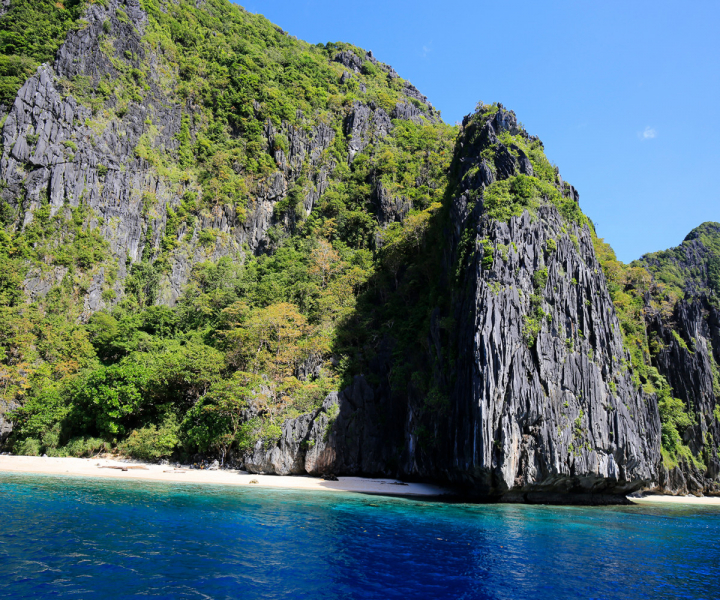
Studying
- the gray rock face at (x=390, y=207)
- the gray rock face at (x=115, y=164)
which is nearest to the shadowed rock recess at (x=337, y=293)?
the gray rock face at (x=115, y=164)

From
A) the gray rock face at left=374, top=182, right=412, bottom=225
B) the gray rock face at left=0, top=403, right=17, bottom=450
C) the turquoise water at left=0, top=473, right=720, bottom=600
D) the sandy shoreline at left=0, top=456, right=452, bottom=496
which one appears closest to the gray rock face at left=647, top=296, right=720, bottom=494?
the turquoise water at left=0, top=473, right=720, bottom=600

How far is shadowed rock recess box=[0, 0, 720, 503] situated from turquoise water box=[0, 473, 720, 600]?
21.9 ft

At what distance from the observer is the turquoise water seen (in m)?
8.97

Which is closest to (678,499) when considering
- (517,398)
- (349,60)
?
(517,398)

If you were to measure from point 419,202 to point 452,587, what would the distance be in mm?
47631

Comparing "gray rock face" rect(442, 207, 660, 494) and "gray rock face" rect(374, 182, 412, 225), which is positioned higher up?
"gray rock face" rect(374, 182, 412, 225)

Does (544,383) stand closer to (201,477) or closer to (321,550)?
(321,550)

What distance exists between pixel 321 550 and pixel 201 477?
17746 millimetres

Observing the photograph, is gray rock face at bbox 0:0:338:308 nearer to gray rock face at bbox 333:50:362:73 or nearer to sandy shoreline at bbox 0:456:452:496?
sandy shoreline at bbox 0:456:452:496

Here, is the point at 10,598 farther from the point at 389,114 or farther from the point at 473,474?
the point at 389,114

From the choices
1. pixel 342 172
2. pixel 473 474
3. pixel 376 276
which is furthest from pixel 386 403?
pixel 342 172

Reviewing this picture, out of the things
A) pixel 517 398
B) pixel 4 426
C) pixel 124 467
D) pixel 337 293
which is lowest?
pixel 124 467

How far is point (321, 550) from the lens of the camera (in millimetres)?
11773

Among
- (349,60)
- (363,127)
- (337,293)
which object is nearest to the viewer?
(337,293)
